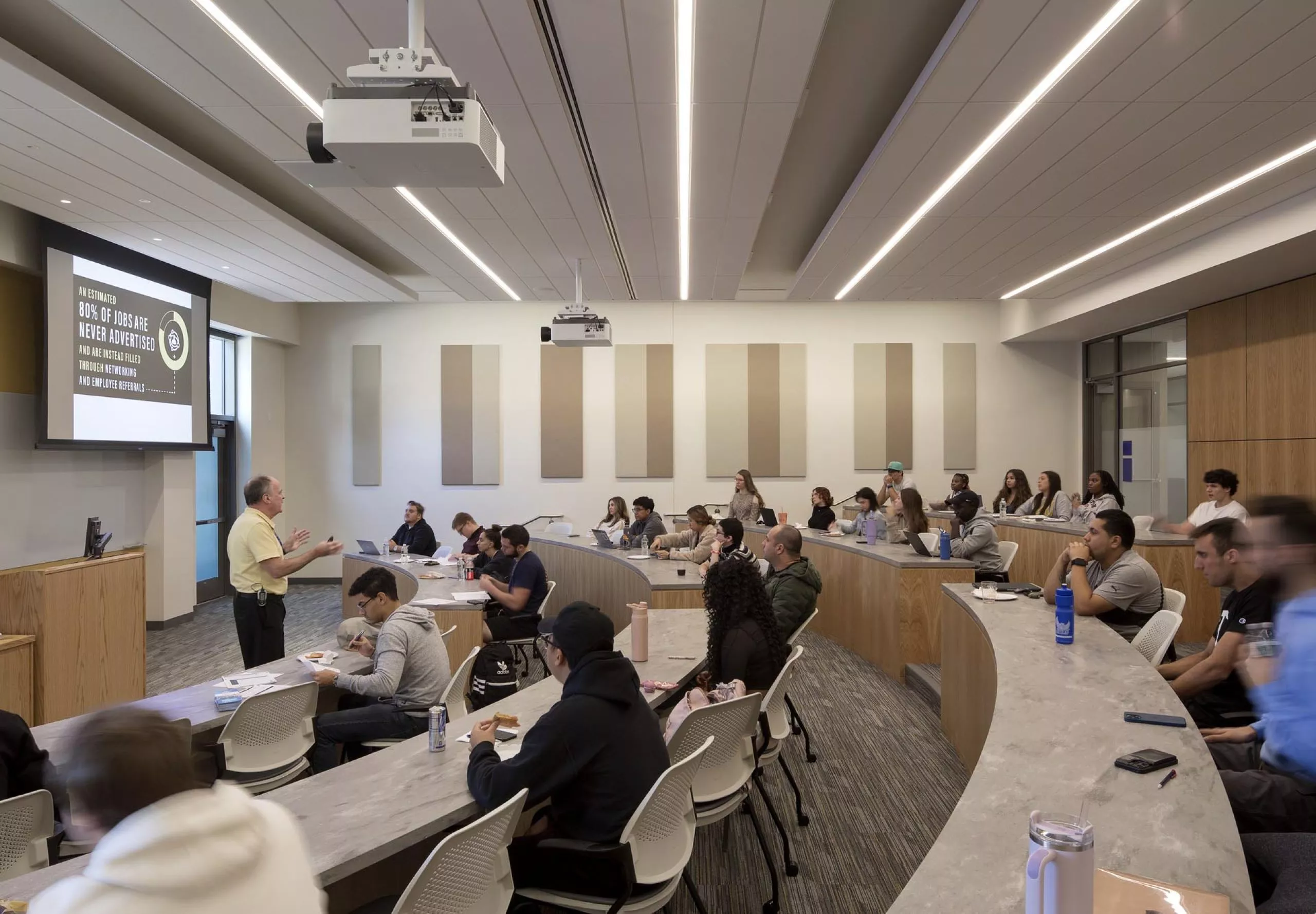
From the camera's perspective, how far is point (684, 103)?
4168mm

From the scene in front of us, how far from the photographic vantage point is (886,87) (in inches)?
196

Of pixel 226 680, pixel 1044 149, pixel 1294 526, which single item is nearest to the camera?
pixel 1294 526

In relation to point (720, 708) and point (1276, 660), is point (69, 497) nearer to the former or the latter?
point (720, 708)

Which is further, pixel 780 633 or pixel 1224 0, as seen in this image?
pixel 780 633

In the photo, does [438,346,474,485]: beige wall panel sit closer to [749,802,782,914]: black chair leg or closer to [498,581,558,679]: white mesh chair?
[498,581,558,679]: white mesh chair

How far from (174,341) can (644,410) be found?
5896mm

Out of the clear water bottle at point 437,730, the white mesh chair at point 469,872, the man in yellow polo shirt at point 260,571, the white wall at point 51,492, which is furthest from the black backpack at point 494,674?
the white wall at point 51,492

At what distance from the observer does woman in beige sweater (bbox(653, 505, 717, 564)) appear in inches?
270

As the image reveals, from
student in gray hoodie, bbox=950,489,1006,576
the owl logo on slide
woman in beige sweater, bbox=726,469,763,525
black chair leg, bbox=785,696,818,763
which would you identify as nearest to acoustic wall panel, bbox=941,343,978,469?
woman in beige sweater, bbox=726,469,763,525

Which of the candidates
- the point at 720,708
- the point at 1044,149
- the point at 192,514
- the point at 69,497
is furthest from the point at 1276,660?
the point at 192,514

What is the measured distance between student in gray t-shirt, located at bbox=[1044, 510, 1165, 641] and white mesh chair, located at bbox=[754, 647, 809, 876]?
5.50 ft

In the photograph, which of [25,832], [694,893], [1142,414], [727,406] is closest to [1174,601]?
[694,893]

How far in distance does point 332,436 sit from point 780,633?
9.30 metres

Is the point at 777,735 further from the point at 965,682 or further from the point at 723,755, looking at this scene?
the point at 965,682
